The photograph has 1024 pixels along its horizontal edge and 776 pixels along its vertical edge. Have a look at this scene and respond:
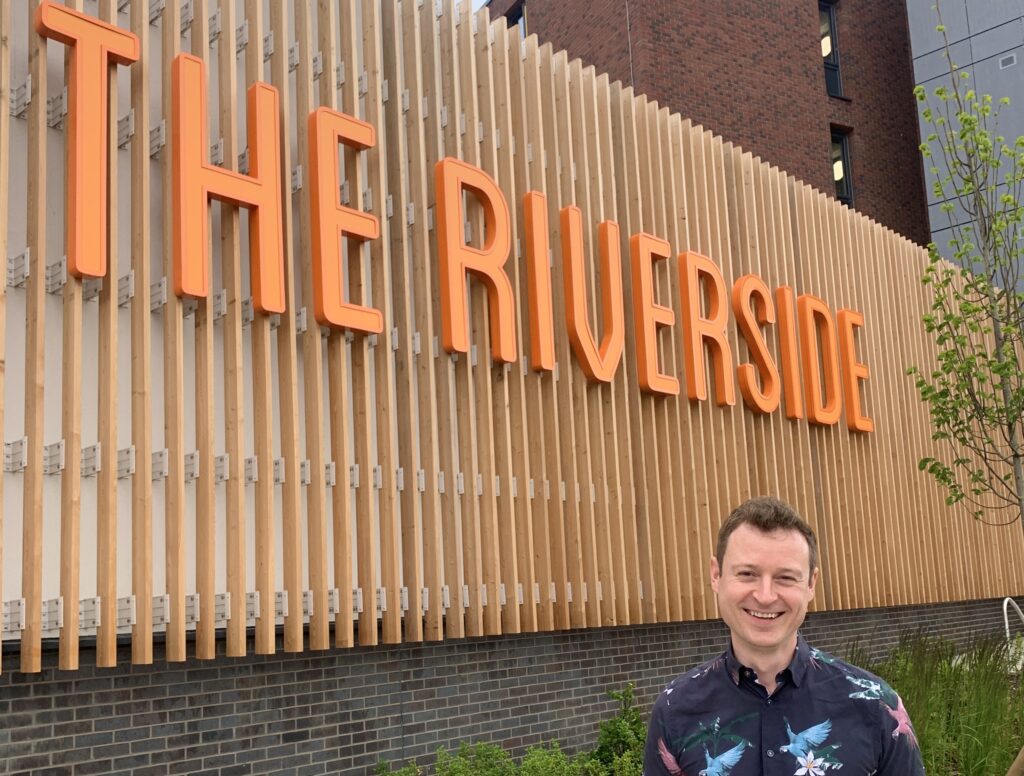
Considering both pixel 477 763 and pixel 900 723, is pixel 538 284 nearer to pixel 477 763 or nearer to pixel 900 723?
pixel 477 763

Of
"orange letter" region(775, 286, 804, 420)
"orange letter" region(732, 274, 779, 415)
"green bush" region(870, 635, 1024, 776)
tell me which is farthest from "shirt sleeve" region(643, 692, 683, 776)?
"orange letter" region(775, 286, 804, 420)

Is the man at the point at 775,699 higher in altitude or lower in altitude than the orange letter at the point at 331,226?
lower

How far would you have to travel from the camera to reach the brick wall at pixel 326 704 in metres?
5.94

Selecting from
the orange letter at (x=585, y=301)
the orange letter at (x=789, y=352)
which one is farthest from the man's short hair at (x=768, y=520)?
the orange letter at (x=789, y=352)

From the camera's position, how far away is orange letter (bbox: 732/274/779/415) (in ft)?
36.7

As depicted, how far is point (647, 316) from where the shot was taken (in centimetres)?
995

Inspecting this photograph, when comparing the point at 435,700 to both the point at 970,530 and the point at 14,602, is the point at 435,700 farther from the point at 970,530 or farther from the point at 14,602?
the point at 970,530

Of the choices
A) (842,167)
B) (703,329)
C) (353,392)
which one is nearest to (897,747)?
(353,392)

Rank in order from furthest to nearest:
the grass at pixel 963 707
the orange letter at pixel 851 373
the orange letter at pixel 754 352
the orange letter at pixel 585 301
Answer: the orange letter at pixel 851 373 < the orange letter at pixel 754 352 < the orange letter at pixel 585 301 < the grass at pixel 963 707

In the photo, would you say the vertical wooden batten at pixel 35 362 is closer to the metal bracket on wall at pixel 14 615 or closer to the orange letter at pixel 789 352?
the metal bracket on wall at pixel 14 615

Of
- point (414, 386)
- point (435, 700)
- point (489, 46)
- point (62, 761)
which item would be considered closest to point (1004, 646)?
point (435, 700)

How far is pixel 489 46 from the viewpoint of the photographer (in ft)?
29.7

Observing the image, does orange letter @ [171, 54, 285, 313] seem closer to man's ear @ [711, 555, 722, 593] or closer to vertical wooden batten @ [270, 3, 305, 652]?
vertical wooden batten @ [270, 3, 305, 652]

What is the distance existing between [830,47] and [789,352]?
13.2 meters
